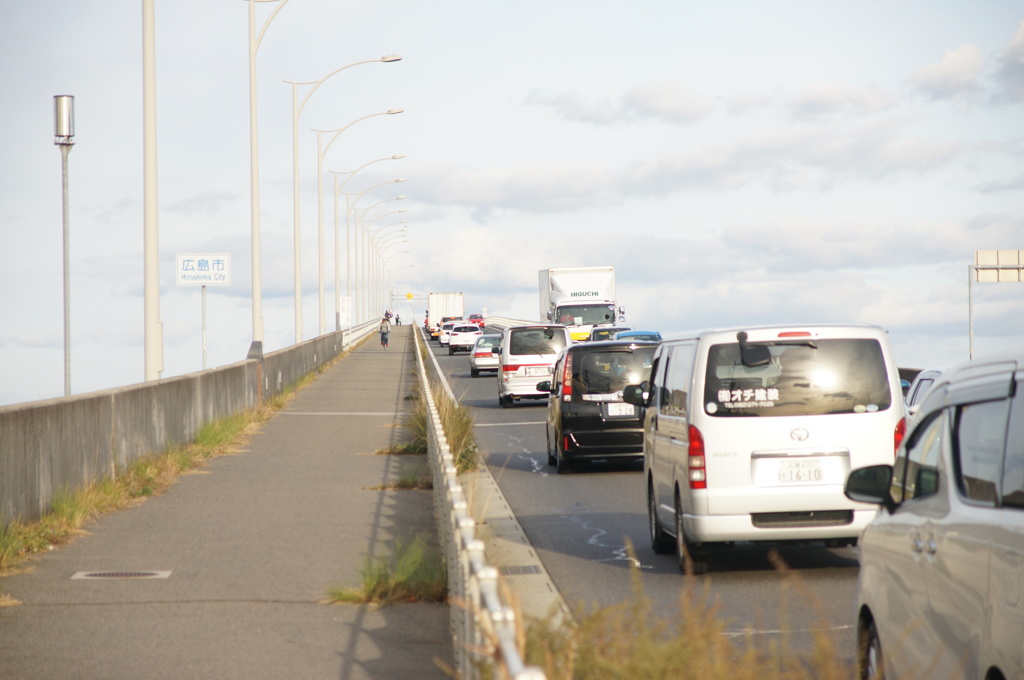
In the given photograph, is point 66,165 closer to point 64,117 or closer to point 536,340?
point 64,117

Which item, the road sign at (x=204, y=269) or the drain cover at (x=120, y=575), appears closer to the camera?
the drain cover at (x=120, y=575)

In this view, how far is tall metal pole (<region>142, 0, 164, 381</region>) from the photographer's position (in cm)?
2017

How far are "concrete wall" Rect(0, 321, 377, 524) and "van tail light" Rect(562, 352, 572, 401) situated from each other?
5.33 meters

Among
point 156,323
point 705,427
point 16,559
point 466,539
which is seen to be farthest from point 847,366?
point 156,323

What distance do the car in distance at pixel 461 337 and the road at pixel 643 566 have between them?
163ft

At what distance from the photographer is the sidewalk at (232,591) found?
25.3 ft

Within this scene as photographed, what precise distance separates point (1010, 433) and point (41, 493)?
32.5 ft

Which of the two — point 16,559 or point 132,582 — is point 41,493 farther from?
point 132,582

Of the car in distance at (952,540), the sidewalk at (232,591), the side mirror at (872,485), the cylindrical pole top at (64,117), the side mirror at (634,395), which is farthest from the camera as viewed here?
the cylindrical pole top at (64,117)

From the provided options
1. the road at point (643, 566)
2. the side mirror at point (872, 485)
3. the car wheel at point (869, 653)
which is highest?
the side mirror at point (872, 485)

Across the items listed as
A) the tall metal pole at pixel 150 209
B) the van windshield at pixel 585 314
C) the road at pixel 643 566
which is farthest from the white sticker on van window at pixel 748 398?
the van windshield at pixel 585 314

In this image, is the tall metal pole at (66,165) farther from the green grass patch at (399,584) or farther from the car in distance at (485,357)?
the car in distance at (485,357)

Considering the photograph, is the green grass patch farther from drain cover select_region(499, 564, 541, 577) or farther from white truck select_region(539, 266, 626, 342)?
white truck select_region(539, 266, 626, 342)

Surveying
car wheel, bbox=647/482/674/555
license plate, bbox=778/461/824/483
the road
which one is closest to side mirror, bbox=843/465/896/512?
the road
